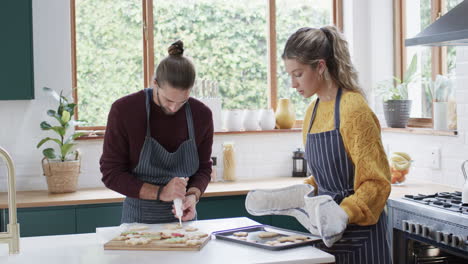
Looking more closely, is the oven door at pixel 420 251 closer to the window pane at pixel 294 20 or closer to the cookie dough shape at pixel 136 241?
the cookie dough shape at pixel 136 241

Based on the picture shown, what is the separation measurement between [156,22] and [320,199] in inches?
Answer: 120

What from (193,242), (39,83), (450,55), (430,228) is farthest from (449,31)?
(39,83)

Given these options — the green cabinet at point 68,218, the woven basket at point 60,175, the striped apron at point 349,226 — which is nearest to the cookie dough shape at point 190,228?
the striped apron at point 349,226

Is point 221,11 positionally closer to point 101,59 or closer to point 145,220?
point 101,59

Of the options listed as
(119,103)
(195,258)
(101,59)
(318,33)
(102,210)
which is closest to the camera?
(195,258)

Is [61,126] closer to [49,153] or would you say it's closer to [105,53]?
[49,153]

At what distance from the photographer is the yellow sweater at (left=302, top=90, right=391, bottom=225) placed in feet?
7.80

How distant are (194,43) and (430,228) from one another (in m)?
2.63

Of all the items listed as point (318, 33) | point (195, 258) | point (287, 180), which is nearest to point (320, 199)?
point (195, 258)

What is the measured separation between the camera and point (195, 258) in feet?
7.36

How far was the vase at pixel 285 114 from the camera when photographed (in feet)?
16.7

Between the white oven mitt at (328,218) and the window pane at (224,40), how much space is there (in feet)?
9.01

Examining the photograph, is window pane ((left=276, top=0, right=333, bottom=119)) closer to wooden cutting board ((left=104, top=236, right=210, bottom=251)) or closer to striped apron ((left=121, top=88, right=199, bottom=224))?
striped apron ((left=121, top=88, right=199, bottom=224))

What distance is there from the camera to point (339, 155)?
8.43 feet
